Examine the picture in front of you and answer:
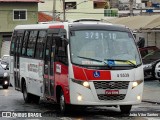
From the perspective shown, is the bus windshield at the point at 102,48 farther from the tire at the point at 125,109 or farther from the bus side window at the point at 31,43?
the bus side window at the point at 31,43

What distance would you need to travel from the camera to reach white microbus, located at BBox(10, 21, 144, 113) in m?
14.1

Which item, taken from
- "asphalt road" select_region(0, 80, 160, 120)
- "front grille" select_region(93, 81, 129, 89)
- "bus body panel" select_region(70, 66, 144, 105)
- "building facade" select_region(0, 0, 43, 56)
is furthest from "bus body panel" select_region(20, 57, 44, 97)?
"building facade" select_region(0, 0, 43, 56)

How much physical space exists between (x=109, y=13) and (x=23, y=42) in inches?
2513

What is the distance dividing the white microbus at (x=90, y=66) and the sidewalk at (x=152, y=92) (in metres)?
5.01

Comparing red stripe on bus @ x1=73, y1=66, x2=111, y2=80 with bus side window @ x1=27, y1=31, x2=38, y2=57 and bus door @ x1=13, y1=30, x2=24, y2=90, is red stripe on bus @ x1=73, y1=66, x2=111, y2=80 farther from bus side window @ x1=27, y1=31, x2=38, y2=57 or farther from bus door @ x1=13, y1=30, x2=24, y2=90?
bus door @ x1=13, y1=30, x2=24, y2=90

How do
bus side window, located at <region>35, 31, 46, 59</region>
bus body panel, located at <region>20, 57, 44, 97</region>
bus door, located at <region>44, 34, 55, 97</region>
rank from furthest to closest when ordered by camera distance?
bus body panel, located at <region>20, 57, 44, 97</region> < bus side window, located at <region>35, 31, 46, 59</region> < bus door, located at <region>44, 34, 55, 97</region>

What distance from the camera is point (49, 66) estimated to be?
16.1m

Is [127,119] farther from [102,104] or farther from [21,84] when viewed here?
[21,84]

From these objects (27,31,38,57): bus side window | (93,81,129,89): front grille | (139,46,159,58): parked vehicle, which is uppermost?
(27,31,38,57): bus side window

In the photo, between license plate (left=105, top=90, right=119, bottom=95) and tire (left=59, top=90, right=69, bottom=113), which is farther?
tire (left=59, top=90, right=69, bottom=113)

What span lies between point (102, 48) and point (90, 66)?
809 millimetres

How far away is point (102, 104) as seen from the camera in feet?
46.6

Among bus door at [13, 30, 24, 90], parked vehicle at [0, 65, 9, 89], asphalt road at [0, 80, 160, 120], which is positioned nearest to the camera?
asphalt road at [0, 80, 160, 120]

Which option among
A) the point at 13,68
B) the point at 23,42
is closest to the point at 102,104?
the point at 23,42
